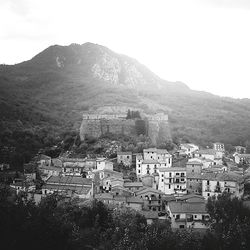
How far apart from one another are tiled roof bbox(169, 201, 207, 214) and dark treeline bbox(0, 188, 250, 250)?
125 cm

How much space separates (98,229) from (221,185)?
14.2m

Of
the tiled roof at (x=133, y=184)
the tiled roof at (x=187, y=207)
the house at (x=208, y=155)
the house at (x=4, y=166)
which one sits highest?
the house at (x=208, y=155)

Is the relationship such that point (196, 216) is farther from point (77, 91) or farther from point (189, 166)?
point (77, 91)

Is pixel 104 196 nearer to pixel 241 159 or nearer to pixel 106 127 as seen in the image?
pixel 106 127

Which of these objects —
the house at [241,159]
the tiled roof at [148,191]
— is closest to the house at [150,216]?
the tiled roof at [148,191]

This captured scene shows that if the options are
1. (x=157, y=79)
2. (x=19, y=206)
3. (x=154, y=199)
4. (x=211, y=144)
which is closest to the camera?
(x=19, y=206)

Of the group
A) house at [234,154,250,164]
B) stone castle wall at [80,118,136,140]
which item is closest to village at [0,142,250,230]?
house at [234,154,250,164]

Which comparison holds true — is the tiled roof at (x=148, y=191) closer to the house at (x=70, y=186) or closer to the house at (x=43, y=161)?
the house at (x=70, y=186)

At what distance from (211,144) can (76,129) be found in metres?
19.8

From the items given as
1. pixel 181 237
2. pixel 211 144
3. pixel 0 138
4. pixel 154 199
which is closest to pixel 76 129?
pixel 0 138

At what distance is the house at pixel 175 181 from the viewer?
117 ft

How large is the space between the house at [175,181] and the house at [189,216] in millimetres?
6011

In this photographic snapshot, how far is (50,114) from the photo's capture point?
78.9 meters

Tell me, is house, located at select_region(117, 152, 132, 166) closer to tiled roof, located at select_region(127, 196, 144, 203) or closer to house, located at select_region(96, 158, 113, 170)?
house, located at select_region(96, 158, 113, 170)
